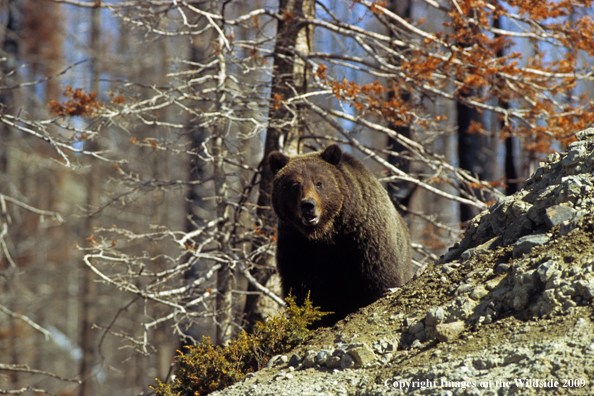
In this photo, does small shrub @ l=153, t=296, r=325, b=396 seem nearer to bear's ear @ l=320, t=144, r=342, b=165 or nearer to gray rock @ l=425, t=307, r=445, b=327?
gray rock @ l=425, t=307, r=445, b=327

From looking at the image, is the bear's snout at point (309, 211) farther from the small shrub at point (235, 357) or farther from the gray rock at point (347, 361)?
the gray rock at point (347, 361)

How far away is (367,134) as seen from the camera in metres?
26.9

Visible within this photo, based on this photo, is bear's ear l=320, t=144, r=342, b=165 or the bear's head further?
bear's ear l=320, t=144, r=342, b=165

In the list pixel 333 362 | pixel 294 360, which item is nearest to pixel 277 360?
pixel 294 360

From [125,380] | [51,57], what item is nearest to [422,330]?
→ [51,57]

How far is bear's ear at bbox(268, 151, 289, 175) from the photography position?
5.82 m

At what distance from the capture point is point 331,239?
18.1 feet

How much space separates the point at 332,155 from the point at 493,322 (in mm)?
2906

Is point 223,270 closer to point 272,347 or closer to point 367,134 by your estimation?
point 272,347

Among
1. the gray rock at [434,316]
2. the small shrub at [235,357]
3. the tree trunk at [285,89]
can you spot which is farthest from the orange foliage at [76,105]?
the gray rock at [434,316]

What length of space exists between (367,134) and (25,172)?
16081mm

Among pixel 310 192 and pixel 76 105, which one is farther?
pixel 76 105

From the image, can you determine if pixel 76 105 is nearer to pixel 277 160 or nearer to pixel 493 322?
pixel 277 160

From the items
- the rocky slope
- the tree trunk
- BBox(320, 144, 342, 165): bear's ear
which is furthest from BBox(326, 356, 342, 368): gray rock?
the tree trunk
